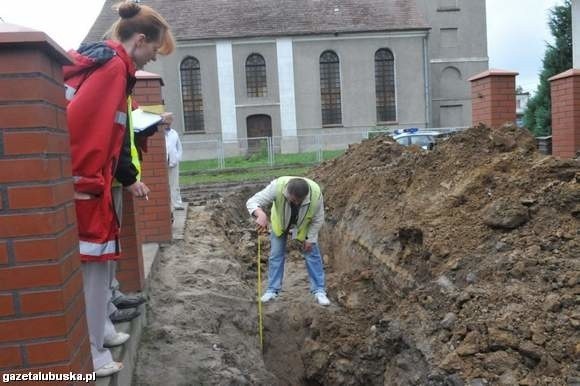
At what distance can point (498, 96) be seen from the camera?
796 cm

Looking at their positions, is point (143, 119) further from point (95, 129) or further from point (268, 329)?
point (268, 329)

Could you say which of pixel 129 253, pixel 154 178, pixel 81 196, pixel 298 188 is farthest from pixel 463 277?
pixel 154 178

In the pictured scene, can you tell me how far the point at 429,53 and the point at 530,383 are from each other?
102 feet

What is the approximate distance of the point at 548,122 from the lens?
16734 millimetres

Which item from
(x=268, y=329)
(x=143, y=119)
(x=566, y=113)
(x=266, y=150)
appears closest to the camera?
(x=143, y=119)

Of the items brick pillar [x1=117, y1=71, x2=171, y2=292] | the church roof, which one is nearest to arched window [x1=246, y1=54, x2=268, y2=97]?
the church roof

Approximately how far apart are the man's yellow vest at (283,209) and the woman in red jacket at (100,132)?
9.47ft

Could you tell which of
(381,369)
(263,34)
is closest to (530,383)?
(381,369)

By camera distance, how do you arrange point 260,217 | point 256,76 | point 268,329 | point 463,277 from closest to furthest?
point 463,277, point 260,217, point 268,329, point 256,76

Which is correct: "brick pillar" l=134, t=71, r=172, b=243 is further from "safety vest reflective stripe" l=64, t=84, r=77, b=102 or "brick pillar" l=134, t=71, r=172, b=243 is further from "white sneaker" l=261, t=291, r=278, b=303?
"safety vest reflective stripe" l=64, t=84, r=77, b=102

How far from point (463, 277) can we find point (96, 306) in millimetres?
2757

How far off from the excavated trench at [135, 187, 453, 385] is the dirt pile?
2 cm

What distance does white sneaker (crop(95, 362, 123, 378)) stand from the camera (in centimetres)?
256

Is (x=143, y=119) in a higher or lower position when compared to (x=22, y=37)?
lower
